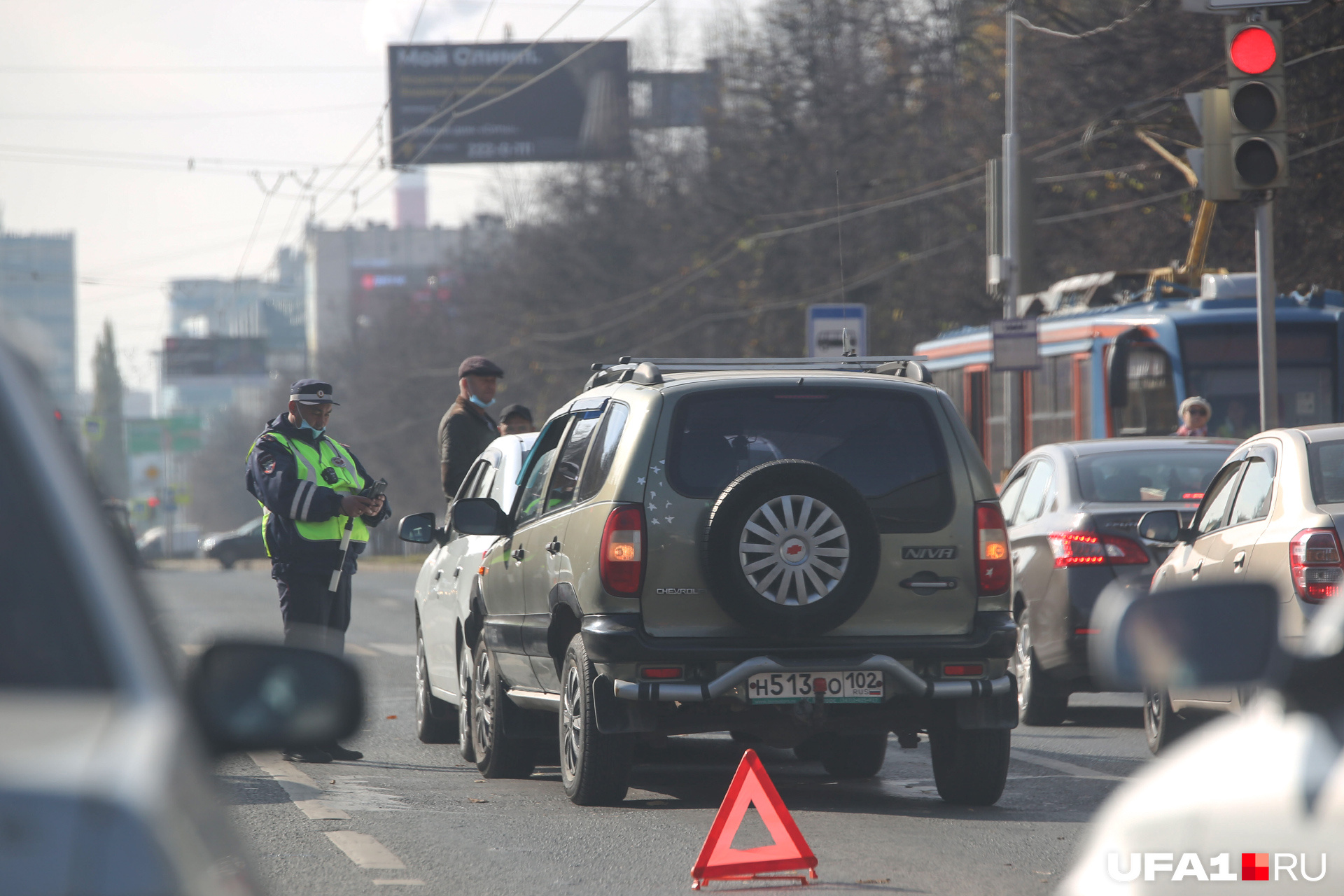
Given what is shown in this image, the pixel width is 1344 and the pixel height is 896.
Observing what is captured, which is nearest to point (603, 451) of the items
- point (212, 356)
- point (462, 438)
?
point (462, 438)

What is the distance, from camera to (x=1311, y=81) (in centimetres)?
2386

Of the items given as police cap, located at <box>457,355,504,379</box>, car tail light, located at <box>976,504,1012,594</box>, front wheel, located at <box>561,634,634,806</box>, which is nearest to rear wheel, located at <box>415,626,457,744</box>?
police cap, located at <box>457,355,504,379</box>

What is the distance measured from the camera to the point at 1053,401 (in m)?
21.0

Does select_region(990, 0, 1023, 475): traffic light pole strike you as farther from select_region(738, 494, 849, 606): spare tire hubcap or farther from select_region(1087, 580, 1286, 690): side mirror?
select_region(1087, 580, 1286, 690): side mirror

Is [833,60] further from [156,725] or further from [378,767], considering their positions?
[156,725]

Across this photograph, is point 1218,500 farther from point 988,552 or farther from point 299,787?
point 299,787

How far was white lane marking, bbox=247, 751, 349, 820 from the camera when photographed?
808cm

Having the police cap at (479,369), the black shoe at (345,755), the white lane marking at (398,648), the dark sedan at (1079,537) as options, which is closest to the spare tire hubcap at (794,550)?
the black shoe at (345,755)

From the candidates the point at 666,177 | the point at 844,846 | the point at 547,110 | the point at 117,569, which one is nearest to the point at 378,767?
the point at 844,846

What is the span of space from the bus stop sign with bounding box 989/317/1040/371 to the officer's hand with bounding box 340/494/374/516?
9846 mm

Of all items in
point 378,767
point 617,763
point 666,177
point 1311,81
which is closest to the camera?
point 617,763

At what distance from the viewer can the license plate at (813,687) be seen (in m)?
7.53

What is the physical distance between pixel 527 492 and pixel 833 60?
105 ft

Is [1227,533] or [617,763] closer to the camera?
[617,763]
